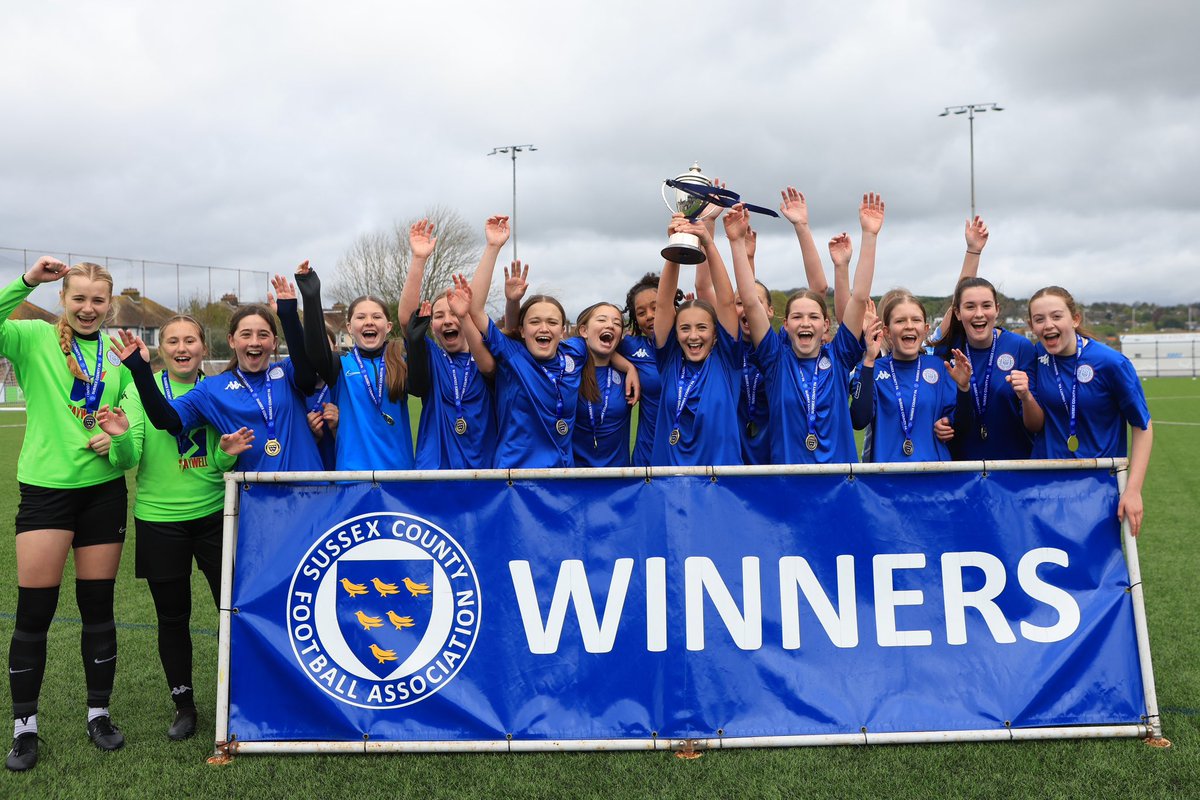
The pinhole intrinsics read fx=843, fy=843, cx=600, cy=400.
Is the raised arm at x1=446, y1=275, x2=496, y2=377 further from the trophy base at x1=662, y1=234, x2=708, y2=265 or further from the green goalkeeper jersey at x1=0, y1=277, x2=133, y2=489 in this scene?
the green goalkeeper jersey at x1=0, y1=277, x2=133, y2=489

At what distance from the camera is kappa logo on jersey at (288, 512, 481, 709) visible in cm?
353

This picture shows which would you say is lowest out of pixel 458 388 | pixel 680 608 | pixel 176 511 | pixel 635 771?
pixel 635 771

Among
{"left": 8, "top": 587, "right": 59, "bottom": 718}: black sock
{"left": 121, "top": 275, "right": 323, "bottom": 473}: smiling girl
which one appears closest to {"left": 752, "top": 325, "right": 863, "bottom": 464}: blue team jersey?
{"left": 121, "top": 275, "right": 323, "bottom": 473}: smiling girl

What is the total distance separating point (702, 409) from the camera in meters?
4.13

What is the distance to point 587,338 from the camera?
448cm

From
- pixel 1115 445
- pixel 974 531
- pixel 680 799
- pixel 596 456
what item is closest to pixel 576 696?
pixel 680 799

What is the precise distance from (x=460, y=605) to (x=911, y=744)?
1.96 m

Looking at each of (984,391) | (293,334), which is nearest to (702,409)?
(984,391)

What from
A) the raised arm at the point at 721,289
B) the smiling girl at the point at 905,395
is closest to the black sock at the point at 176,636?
the raised arm at the point at 721,289

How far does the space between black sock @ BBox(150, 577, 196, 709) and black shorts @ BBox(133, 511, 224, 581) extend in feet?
0.24

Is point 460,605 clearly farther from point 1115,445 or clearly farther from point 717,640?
point 1115,445

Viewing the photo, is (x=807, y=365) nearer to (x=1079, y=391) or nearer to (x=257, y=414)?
(x=1079, y=391)

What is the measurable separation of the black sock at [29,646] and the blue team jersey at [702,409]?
2.81 m

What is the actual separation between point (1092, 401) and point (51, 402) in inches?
183
